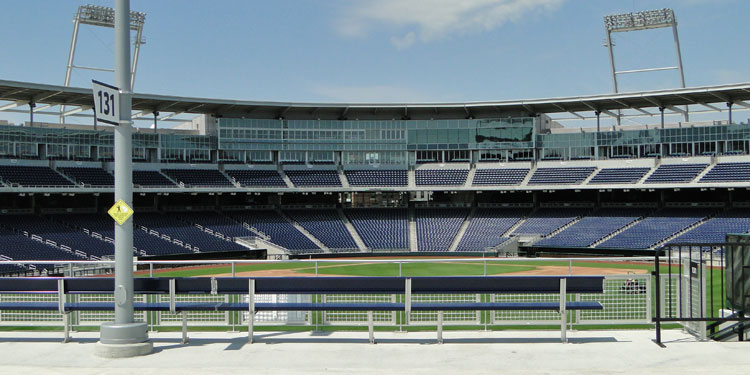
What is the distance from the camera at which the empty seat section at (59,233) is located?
46312mm

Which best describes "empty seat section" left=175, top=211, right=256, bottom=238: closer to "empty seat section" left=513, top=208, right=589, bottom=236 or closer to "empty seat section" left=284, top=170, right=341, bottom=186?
"empty seat section" left=284, top=170, right=341, bottom=186

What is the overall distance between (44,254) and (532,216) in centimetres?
4147

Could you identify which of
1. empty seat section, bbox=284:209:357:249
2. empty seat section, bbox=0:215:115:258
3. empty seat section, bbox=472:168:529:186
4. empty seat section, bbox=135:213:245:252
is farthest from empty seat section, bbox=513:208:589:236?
empty seat section, bbox=0:215:115:258

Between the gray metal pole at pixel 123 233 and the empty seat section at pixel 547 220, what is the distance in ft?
164

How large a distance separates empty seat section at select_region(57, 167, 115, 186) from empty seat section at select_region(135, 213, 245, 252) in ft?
13.4

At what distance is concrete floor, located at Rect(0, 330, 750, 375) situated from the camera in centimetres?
981

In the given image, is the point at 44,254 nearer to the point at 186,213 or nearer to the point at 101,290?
the point at 186,213

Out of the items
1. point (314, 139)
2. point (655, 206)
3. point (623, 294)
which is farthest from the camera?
point (314, 139)

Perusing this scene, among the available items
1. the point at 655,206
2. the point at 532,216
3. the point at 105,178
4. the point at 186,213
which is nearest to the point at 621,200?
the point at 655,206

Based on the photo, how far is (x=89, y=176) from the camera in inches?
2197

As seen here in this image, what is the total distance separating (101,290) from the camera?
1218 cm

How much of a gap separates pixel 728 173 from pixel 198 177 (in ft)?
153

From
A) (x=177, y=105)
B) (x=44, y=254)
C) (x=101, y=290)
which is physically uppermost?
(x=177, y=105)

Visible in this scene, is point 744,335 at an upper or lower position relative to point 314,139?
lower
